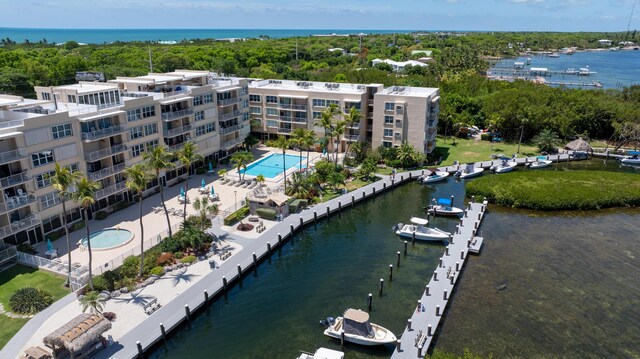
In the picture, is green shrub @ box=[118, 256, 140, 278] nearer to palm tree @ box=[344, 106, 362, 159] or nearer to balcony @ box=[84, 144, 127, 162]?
balcony @ box=[84, 144, 127, 162]

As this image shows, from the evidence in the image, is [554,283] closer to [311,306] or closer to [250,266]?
[311,306]

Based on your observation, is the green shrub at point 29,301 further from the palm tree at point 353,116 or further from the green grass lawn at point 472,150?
the green grass lawn at point 472,150

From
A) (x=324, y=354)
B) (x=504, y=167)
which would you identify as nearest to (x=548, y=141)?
(x=504, y=167)

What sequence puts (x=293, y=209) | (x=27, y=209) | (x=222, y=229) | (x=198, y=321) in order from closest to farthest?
(x=198, y=321) < (x=27, y=209) < (x=222, y=229) < (x=293, y=209)

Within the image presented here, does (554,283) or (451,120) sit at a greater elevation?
(451,120)

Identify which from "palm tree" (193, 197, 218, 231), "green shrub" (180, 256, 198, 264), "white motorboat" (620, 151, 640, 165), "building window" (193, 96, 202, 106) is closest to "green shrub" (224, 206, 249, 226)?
"palm tree" (193, 197, 218, 231)

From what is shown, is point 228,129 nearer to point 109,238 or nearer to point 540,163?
point 109,238

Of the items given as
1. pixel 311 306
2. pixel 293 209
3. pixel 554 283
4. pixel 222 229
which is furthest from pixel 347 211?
pixel 554 283
